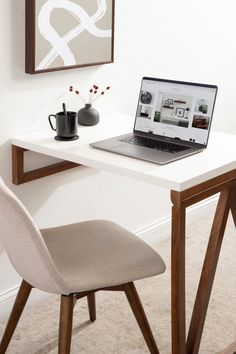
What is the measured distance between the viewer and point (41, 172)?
2.44 meters

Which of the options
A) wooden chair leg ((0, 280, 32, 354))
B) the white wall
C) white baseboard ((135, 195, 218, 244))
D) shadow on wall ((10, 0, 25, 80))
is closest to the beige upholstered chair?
wooden chair leg ((0, 280, 32, 354))

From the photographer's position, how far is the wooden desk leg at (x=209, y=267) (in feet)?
7.03

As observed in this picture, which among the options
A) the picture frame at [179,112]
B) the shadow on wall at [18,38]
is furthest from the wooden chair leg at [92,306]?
the shadow on wall at [18,38]

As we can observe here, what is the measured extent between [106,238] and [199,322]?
1.49 ft

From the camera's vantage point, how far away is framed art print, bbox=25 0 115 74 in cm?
226

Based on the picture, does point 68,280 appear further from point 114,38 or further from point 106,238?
point 114,38

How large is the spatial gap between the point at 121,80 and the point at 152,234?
0.84m

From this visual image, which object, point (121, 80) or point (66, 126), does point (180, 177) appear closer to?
point (66, 126)

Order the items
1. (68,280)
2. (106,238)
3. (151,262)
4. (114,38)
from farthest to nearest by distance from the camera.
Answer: (114,38)
(106,238)
(151,262)
(68,280)

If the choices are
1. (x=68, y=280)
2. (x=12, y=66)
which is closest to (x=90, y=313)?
(x=68, y=280)

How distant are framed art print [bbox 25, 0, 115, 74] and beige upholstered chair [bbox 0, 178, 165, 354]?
25.3 inches

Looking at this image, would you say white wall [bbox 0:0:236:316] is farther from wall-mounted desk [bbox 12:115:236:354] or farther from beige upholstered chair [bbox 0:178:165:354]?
beige upholstered chair [bbox 0:178:165:354]

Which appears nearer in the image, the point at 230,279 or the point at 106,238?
the point at 106,238

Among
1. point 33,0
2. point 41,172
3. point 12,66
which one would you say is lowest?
point 41,172
